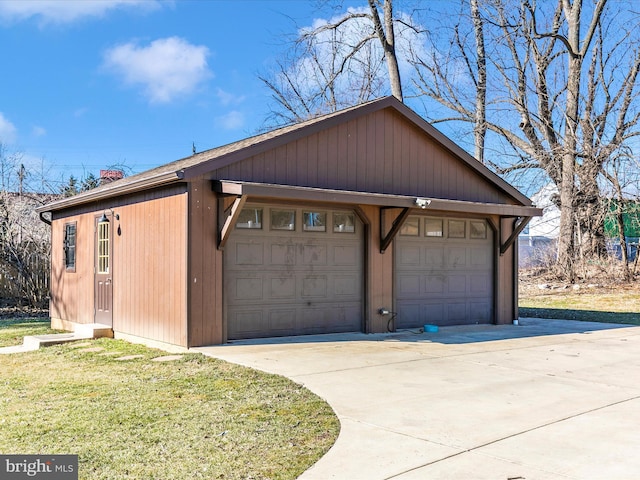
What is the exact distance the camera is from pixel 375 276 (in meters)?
10.9

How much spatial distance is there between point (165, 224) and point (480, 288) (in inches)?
263

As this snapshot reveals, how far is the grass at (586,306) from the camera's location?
14.9 metres

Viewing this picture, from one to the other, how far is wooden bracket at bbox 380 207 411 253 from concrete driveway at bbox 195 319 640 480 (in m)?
1.61

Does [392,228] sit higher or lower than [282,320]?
higher

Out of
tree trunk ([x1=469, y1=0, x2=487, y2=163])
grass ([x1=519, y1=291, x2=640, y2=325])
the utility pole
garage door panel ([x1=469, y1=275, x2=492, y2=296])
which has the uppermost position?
tree trunk ([x1=469, y1=0, x2=487, y2=163])

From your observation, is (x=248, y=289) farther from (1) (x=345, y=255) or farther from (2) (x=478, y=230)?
(2) (x=478, y=230)

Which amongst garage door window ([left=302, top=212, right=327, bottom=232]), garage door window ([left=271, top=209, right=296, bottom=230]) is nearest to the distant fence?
garage door window ([left=302, top=212, right=327, bottom=232])

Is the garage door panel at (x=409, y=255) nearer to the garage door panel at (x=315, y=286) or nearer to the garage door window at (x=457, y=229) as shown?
the garage door window at (x=457, y=229)

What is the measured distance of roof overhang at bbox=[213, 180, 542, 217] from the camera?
859cm

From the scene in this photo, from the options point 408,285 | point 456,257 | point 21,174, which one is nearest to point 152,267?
point 408,285

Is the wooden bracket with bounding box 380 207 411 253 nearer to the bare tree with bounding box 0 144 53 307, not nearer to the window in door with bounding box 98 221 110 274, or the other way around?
the window in door with bounding box 98 221 110 274

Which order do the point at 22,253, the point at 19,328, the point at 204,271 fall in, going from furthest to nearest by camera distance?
the point at 22,253
the point at 19,328
the point at 204,271

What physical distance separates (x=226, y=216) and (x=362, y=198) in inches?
89.4

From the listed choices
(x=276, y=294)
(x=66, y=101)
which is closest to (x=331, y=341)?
(x=276, y=294)
